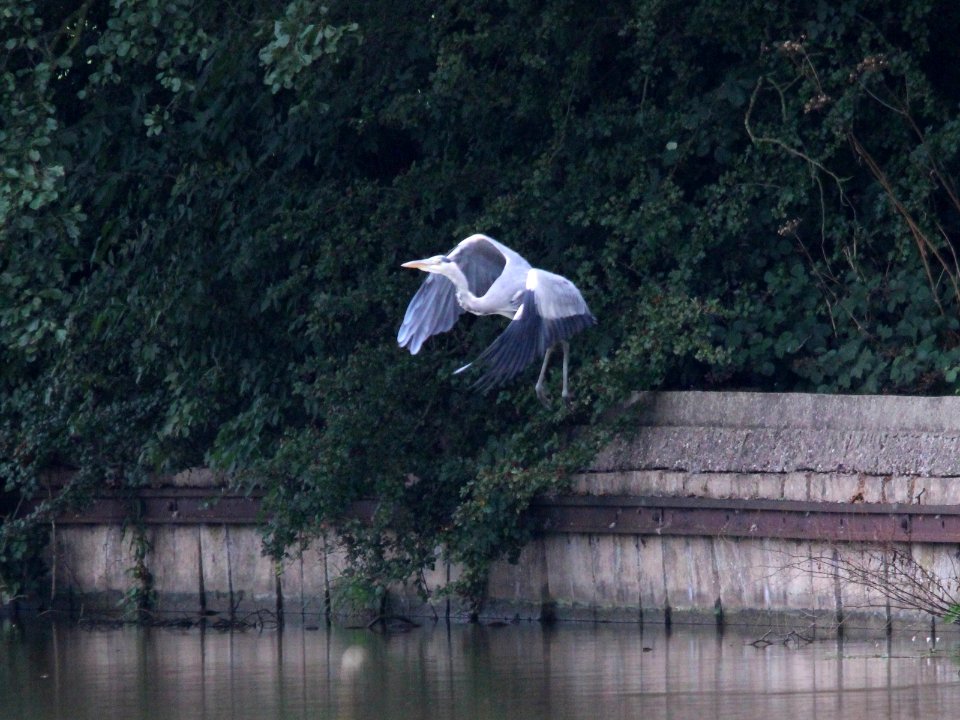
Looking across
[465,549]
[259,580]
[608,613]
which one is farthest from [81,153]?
[608,613]

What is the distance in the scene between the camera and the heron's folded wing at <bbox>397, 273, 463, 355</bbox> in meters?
9.61

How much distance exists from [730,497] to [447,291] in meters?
2.18

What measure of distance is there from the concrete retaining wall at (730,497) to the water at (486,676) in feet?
0.74

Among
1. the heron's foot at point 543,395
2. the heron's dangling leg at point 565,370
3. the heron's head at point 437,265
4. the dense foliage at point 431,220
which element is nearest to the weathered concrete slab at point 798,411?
the dense foliage at point 431,220

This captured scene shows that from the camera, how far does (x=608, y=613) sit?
9.40 m

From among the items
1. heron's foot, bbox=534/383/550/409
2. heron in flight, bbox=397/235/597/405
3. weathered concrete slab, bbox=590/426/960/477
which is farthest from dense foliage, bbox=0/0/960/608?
heron in flight, bbox=397/235/597/405

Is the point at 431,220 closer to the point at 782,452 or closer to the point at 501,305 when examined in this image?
the point at 501,305

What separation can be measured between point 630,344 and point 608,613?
165cm

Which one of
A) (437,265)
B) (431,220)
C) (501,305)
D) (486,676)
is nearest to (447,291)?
(437,265)

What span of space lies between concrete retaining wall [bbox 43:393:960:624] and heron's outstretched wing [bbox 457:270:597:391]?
2.71 feet

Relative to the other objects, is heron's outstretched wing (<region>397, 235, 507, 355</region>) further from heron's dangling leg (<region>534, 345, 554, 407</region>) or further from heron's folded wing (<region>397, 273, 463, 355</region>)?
heron's dangling leg (<region>534, 345, 554, 407</region>)

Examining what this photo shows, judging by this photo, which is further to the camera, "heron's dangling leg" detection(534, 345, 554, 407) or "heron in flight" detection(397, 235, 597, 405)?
"heron's dangling leg" detection(534, 345, 554, 407)

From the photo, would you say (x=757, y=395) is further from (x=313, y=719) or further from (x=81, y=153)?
(x=81, y=153)

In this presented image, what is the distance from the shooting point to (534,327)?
29.7 ft
